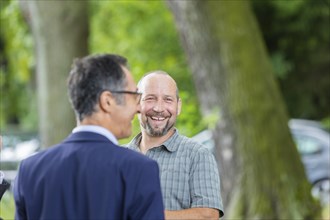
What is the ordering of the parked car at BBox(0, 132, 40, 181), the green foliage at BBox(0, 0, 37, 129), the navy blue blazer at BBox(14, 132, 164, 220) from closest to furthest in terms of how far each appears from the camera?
the navy blue blazer at BBox(14, 132, 164, 220)
the parked car at BBox(0, 132, 40, 181)
the green foliage at BBox(0, 0, 37, 129)

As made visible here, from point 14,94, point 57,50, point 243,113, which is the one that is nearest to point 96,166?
point 243,113

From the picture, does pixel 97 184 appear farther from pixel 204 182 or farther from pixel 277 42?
pixel 277 42

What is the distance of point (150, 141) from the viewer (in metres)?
5.45

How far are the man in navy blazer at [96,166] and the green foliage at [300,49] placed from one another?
1850 cm

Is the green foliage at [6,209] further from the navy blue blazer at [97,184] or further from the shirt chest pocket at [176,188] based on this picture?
the navy blue blazer at [97,184]

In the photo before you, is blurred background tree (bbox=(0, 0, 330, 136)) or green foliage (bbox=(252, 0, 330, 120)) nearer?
blurred background tree (bbox=(0, 0, 330, 136))

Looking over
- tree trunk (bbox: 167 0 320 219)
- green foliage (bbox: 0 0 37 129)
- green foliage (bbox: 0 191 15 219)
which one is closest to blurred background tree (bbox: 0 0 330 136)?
green foliage (bbox: 0 0 37 129)

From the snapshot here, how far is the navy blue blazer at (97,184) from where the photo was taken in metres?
3.99

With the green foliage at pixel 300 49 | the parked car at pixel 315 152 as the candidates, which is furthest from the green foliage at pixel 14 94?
the parked car at pixel 315 152

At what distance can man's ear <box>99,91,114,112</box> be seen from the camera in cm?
410

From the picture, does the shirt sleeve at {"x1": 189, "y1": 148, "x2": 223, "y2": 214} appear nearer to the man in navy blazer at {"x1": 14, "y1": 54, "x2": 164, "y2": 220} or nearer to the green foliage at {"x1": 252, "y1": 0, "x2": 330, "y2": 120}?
the man in navy blazer at {"x1": 14, "y1": 54, "x2": 164, "y2": 220}

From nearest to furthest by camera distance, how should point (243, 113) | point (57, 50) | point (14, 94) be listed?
point (243, 113) < point (57, 50) < point (14, 94)

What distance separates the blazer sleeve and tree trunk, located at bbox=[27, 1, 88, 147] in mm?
10340

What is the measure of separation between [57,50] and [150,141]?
9386mm
